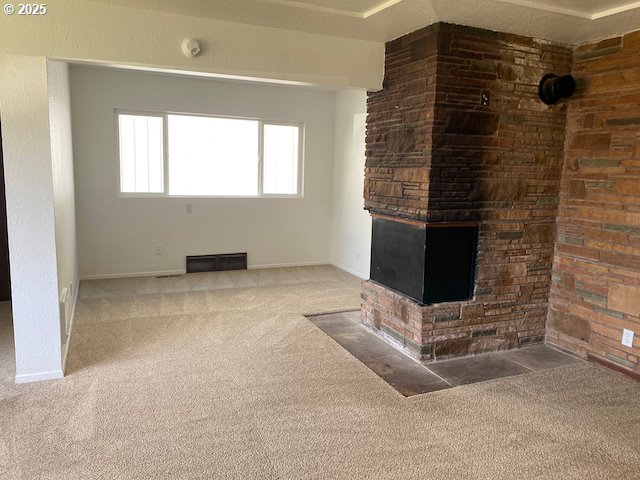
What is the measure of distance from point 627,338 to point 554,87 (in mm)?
1837

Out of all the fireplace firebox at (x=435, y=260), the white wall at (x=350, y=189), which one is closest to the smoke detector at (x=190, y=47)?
the fireplace firebox at (x=435, y=260)

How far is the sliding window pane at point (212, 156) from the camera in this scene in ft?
19.3

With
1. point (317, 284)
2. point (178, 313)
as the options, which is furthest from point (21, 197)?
point (317, 284)

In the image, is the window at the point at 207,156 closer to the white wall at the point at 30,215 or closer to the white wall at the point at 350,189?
the white wall at the point at 350,189

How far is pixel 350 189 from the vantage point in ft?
20.6

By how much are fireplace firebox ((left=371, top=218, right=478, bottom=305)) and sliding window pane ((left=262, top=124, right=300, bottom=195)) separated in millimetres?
3146

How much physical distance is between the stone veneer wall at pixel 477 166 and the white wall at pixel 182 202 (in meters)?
2.74

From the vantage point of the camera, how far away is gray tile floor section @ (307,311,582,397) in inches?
122

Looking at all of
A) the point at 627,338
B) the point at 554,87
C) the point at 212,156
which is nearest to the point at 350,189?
the point at 212,156

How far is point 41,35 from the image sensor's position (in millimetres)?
2738

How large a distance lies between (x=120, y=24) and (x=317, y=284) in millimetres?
3526

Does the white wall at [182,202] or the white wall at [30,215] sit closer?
the white wall at [30,215]

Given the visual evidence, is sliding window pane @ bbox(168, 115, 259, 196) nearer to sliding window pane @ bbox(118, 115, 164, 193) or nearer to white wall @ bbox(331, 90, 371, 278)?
sliding window pane @ bbox(118, 115, 164, 193)
